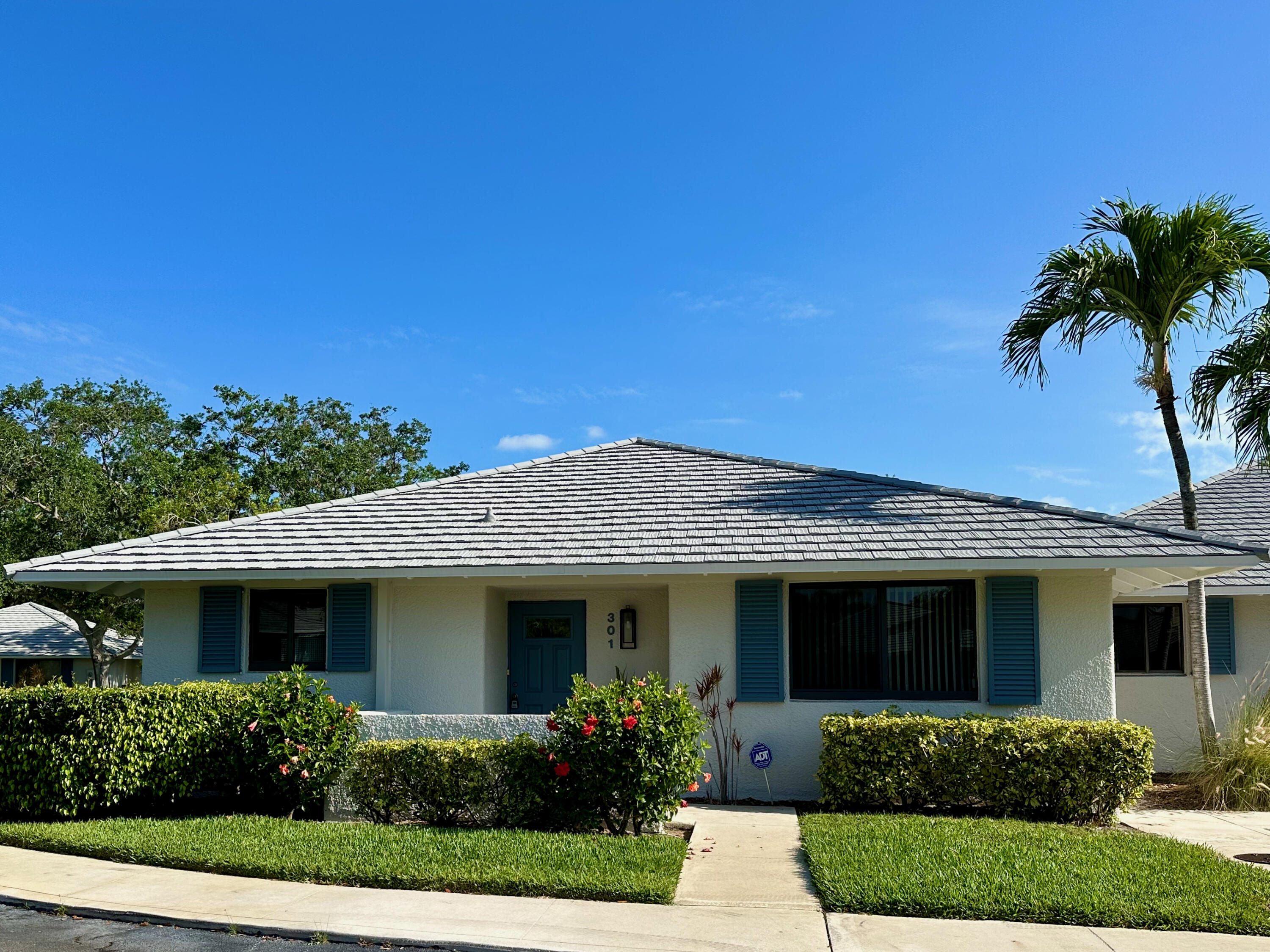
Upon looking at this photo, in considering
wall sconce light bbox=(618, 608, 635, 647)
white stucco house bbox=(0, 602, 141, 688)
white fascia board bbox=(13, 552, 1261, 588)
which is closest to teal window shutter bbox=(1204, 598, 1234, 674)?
white fascia board bbox=(13, 552, 1261, 588)

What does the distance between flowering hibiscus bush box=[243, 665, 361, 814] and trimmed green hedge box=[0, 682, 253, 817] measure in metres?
0.24

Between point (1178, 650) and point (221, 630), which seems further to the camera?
point (1178, 650)

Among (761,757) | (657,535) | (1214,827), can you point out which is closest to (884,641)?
(761,757)

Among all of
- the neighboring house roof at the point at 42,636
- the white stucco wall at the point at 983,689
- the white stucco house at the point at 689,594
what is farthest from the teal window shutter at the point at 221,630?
the neighboring house roof at the point at 42,636

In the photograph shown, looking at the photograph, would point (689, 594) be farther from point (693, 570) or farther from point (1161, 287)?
point (1161, 287)

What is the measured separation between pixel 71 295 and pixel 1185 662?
2157 cm

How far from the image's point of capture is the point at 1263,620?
1438cm

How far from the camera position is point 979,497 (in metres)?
12.8

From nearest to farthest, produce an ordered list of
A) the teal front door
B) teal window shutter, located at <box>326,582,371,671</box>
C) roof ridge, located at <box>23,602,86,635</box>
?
teal window shutter, located at <box>326,582,371,671</box> < the teal front door < roof ridge, located at <box>23,602,86,635</box>

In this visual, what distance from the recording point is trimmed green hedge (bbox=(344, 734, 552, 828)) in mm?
9055

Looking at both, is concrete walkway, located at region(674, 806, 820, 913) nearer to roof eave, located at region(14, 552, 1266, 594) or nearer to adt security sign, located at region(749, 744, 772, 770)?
adt security sign, located at region(749, 744, 772, 770)

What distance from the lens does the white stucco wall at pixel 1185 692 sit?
46.7 feet

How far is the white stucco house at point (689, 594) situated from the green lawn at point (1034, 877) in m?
2.55

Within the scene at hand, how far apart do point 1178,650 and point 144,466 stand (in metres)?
27.7
